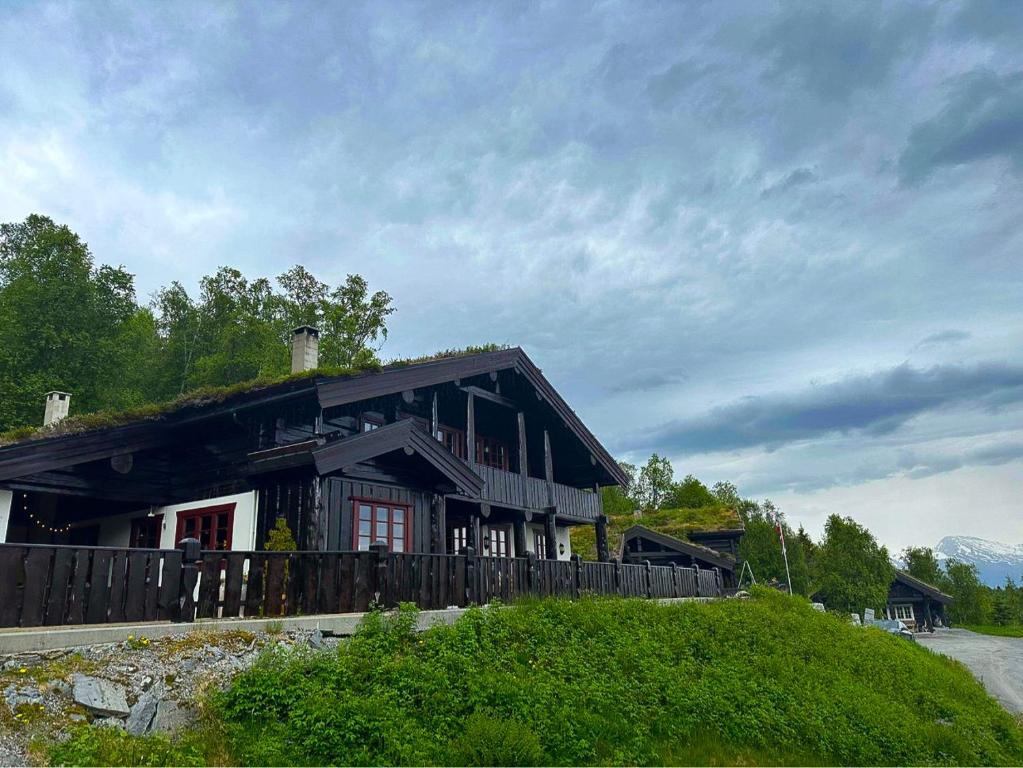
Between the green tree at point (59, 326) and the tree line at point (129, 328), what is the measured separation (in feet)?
0.18

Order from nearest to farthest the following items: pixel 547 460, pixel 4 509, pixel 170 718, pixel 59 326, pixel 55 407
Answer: pixel 170 718 → pixel 4 509 → pixel 55 407 → pixel 547 460 → pixel 59 326

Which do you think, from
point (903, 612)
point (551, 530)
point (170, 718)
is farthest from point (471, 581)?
point (903, 612)

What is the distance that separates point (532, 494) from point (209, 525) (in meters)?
10.8

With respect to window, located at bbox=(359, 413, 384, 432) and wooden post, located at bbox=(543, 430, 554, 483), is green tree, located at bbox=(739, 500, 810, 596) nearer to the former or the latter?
wooden post, located at bbox=(543, 430, 554, 483)

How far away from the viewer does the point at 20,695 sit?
651 cm

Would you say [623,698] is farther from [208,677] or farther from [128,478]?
[128,478]

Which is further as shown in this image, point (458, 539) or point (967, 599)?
point (967, 599)

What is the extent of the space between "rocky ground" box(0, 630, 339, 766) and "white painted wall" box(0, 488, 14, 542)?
7661mm

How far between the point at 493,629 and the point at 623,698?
2.12 m

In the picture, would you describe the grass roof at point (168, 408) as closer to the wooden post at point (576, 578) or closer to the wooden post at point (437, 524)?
the wooden post at point (437, 524)

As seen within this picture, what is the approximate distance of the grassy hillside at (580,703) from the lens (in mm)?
7238

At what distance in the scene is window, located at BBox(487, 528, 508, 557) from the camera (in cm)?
2455

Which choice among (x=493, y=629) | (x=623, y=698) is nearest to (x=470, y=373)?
(x=493, y=629)

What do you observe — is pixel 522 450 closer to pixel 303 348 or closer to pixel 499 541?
pixel 499 541
